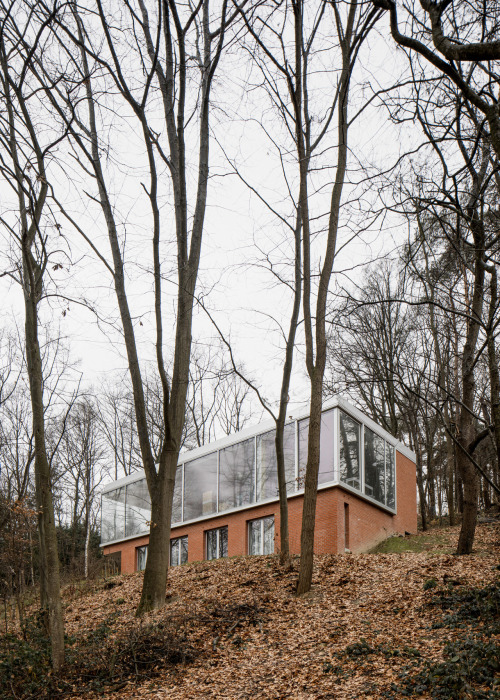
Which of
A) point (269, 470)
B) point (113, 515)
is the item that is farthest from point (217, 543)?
point (113, 515)

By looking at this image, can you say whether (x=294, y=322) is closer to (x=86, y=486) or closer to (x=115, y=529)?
(x=115, y=529)

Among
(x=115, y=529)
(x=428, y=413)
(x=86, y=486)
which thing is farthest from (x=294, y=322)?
(x=86, y=486)

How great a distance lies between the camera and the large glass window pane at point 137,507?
23.3m

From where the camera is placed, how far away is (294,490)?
16047mm

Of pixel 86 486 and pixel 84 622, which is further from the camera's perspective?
pixel 86 486

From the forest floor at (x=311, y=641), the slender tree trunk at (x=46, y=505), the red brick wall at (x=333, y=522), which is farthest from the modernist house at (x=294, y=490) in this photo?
the slender tree trunk at (x=46, y=505)

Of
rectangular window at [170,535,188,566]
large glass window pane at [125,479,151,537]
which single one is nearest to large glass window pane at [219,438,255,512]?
rectangular window at [170,535,188,566]

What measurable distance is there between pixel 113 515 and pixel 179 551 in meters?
5.59

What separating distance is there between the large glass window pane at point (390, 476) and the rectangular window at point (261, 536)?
3523 millimetres

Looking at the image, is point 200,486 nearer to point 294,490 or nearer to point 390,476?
point 294,490

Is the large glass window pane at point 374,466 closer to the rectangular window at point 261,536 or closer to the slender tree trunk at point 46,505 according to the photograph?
the rectangular window at point 261,536

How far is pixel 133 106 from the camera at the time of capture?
35.2 ft

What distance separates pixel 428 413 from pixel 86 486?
16.8 m

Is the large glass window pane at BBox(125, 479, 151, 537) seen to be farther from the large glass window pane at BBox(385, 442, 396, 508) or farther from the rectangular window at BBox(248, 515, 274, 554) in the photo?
the large glass window pane at BBox(385, 442, 396, 508)
